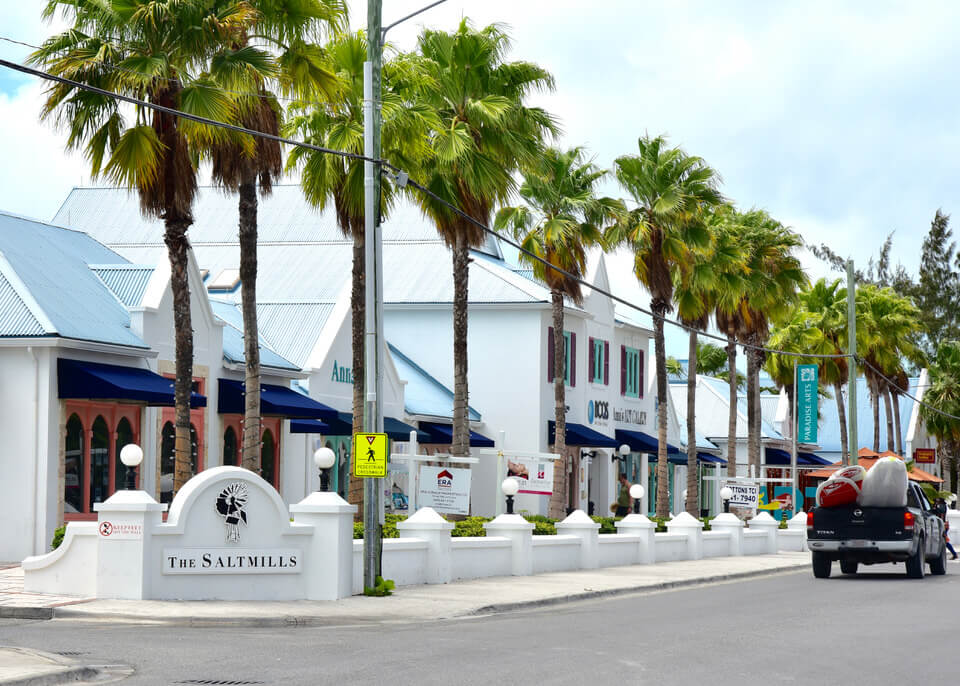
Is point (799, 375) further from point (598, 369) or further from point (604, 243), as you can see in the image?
point (604, 243)

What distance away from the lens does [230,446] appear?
31594 mm

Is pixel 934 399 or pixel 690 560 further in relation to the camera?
pixel 934 399

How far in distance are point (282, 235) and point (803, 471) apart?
1022 inches

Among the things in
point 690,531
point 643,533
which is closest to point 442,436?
point 690,531

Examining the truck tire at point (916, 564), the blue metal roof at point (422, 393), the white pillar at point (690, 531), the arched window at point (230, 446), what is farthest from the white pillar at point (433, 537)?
the blue metal roof at point (422, 393)

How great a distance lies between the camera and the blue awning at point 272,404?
Answer: 97.8 feet

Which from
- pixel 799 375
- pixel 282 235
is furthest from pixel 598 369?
pixel 282 235

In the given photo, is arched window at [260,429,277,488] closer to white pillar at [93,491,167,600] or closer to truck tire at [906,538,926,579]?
truck tire at [906,538,926,579]

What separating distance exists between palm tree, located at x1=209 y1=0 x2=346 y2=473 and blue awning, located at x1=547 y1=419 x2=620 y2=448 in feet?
62.4

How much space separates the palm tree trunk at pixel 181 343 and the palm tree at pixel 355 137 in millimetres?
3295

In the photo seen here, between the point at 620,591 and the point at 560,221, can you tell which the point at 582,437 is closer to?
the point at 560,221

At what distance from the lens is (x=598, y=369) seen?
46.9m

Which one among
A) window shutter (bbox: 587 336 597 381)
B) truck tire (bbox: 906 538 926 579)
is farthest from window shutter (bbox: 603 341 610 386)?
truck tire (bbox: 906 538 926 579)

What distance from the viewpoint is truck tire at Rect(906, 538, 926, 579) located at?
25.9 metres
